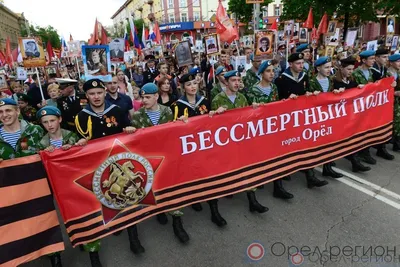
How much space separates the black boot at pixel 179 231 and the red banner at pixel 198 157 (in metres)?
0.34

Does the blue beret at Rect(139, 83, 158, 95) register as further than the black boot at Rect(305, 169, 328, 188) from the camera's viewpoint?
No

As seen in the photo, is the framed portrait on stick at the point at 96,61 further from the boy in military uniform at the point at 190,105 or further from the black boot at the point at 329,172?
the black boot at the point at 329,172

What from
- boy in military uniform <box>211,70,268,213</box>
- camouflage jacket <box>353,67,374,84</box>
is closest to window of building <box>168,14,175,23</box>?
camouflage jacket <box>353,67,374,84</box>

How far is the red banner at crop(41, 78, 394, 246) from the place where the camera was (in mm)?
3014

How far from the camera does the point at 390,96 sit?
507cm

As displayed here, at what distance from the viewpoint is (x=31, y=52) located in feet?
22.7

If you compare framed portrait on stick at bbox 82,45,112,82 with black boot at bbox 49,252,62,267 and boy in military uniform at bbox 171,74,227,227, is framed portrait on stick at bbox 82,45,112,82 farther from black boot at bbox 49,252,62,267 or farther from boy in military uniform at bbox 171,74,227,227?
black boot at bbox 49,252,62,267

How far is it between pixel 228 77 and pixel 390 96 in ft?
9.41

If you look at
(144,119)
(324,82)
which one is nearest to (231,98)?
(144,119)

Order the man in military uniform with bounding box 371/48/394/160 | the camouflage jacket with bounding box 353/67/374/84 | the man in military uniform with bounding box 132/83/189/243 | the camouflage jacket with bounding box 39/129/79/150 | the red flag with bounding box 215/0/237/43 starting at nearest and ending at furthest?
the camouflage jacket with bounding box 39/129/79/150 → the man in military uniform with bounding box 132/83/189/243 → the camouflage jacket with bounding box 353/67/374/84 → the man in military uniform with bounding box 371/48/394/160 → the red flag with bounding box 215/0/237/43

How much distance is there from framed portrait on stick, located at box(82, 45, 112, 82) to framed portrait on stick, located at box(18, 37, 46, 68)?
2490 millimetres

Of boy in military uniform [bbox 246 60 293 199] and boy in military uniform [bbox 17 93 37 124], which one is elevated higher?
boy in military uniform [bbox 246 60 293 199]

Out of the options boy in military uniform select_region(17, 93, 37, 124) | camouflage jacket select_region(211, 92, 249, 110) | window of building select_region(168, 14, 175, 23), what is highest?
window of building select_region(168, 14, 175, 23)

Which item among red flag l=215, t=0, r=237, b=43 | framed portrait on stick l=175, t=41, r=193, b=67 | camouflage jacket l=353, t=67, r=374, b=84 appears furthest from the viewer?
red flag l=215, t=0, r=237, b=43
